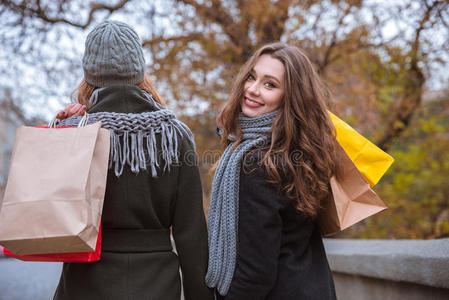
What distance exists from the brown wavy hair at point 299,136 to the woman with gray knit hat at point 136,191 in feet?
1.21

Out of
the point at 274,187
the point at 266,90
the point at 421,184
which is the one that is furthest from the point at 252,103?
the point at 421,184

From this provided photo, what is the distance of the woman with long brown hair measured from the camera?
1816 mm

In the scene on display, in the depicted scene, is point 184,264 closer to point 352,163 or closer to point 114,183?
point 114,183

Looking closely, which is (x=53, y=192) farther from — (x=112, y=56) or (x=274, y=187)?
(x=274, y=187)

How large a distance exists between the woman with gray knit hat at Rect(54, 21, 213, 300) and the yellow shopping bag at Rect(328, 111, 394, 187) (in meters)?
0.76

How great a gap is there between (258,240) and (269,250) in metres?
0.06

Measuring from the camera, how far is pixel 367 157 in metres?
2.02

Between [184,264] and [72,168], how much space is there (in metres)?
0.71

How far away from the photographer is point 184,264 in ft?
6.32

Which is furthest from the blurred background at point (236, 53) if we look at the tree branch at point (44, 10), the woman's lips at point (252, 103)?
the woman's lips at point (252, 103)

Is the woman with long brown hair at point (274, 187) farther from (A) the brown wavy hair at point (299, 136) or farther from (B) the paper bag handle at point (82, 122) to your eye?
(B) the paper bag handle at point (82, 122)

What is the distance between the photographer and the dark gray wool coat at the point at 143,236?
5.82 ft

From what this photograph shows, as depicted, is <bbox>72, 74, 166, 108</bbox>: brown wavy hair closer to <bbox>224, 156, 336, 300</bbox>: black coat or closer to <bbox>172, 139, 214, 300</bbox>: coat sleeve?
<bbox>172, 139, 214, 300</bbox>: coat sleeve

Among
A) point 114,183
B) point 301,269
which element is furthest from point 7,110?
point 301,269
